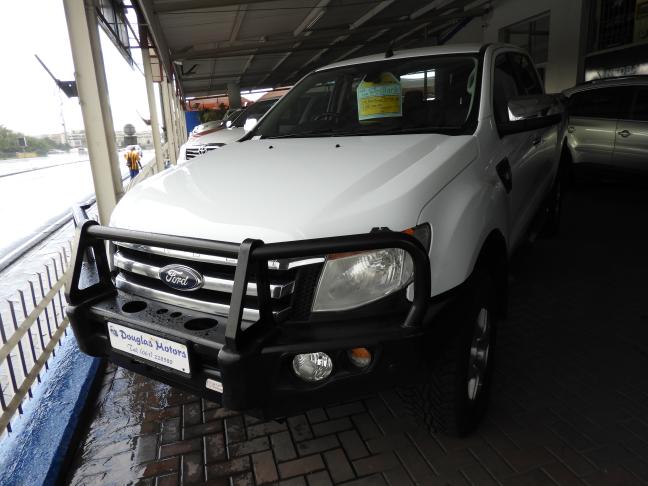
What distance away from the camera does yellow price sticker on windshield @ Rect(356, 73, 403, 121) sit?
2625mm

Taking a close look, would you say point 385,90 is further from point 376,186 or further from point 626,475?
point 626,475

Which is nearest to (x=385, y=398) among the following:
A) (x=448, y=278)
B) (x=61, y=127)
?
(x=448, y=278)

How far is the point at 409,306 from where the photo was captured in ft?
5.22

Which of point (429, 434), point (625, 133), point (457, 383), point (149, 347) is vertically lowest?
point (429, 434)

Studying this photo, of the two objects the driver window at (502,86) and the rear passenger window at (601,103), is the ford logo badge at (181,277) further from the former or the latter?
the rear passenger window at (601,103)

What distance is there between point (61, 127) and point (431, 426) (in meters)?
3.96

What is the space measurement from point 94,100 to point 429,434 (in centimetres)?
382

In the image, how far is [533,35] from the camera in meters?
11.6

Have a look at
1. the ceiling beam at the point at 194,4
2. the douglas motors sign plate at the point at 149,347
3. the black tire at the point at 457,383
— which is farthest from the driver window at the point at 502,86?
the ceiling beam at the point at 194,4

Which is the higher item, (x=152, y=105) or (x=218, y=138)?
(x=152, y=105)

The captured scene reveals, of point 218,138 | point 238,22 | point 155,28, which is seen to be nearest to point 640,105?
point 218,138

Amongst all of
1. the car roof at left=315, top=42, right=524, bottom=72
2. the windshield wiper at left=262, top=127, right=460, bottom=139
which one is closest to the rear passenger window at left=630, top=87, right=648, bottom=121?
the car roof at left=315, top=42, right=524, bottom=72

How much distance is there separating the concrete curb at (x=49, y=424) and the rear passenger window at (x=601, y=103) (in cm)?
666

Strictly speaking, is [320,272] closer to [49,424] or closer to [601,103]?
[49,424]
